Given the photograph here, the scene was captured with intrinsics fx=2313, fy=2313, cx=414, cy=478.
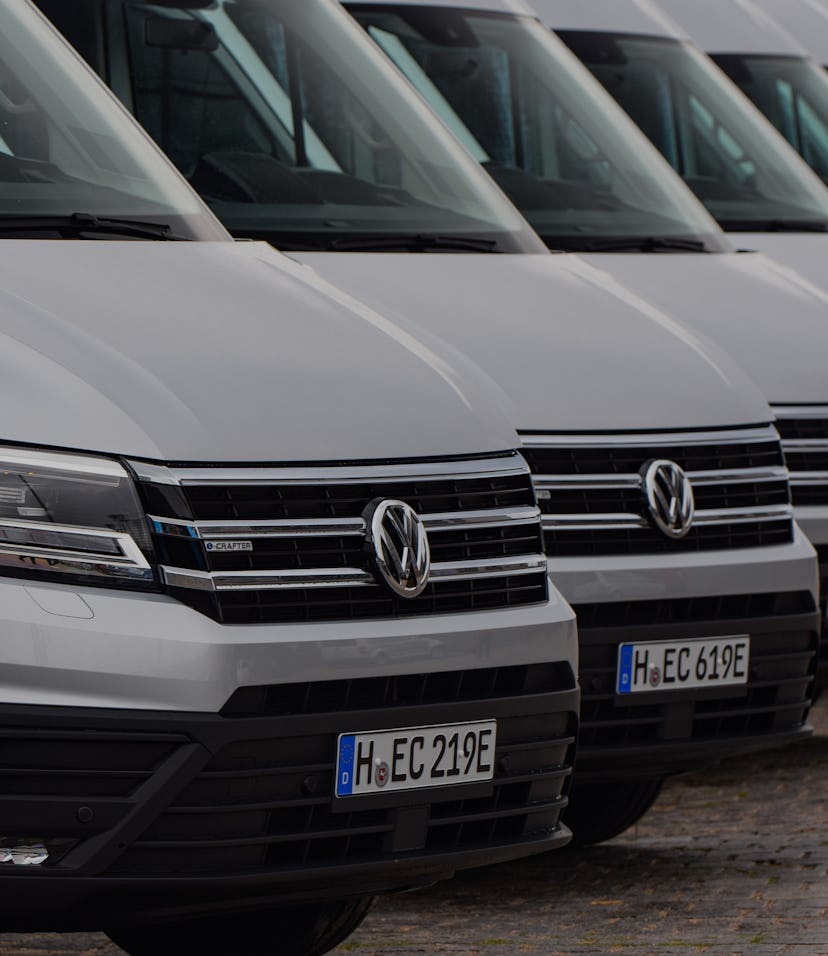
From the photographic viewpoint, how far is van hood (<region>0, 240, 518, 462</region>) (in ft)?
13.9

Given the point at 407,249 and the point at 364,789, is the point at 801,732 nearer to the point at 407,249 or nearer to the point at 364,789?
the point at 407,249

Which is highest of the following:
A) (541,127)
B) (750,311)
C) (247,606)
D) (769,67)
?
(769,67)

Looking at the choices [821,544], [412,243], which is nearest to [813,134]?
[821,544]

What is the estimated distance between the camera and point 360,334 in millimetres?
4953

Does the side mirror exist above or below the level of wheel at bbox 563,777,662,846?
above

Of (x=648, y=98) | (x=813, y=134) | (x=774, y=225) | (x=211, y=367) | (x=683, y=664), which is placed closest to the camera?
(x=211, y=367)

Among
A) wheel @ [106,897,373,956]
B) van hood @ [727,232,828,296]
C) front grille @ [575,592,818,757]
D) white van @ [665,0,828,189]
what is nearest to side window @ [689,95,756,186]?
van hood @ [727,232,828,296]

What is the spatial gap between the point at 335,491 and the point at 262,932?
130cm

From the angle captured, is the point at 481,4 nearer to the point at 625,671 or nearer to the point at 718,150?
the point at 718,150

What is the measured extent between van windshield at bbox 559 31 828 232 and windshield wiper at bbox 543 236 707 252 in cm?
166

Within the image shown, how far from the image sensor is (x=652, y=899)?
646 centimetres

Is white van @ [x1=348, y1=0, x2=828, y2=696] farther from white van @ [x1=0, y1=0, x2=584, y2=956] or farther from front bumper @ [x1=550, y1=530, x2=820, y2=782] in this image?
white van @ [x1=0, y1=0, x2=584, y2=956]

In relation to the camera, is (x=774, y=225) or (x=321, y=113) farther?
(x=774, y=225)

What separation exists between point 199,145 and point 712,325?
1746mm
